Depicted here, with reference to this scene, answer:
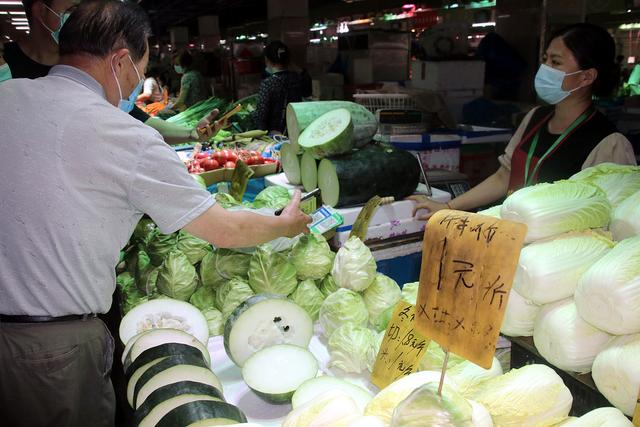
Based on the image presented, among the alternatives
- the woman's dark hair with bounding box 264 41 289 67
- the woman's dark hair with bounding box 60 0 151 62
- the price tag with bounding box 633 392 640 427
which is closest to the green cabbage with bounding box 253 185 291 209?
the woman's dark hair with bounding box 60 0 151 62

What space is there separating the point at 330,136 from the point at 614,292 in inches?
88.9

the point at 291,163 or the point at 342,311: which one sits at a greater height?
the point at 291,163

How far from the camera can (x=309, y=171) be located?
343 cm

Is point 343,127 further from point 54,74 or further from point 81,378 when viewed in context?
point 81,378

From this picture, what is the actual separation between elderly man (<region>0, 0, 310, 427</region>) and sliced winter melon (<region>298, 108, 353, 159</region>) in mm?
1326

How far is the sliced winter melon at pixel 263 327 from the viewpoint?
191cm

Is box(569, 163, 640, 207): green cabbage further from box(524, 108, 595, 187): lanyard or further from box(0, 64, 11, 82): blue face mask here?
box(0, 64, 11, 82): blue face mask

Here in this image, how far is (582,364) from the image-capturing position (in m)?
1.25

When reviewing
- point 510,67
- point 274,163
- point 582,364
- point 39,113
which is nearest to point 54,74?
point 39,113

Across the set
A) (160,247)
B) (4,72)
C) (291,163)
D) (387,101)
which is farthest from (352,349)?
(387,101)

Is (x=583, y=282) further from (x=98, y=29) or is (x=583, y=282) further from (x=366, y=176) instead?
(x=366, y=176)

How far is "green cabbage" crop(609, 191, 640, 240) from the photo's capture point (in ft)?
4.44

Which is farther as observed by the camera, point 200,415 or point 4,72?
point 4,72

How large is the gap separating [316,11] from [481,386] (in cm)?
2700
